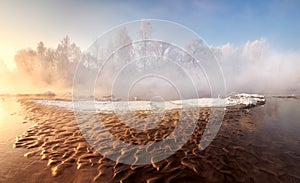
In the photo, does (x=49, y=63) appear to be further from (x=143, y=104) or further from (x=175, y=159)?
(x=175, y=159)

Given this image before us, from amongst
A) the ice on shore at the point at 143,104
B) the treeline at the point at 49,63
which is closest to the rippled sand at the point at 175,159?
the ice on shore at the point at 143,104

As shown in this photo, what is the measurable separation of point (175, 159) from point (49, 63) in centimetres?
5816

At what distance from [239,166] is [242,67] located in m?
71.6

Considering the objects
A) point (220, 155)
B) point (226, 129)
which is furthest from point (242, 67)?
point (220, 155)

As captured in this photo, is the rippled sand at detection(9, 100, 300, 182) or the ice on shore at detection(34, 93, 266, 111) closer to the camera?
the rippled sand at detection(9, 100, 300, 182)

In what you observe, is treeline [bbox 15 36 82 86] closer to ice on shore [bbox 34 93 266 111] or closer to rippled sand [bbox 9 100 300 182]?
ice on shore [bbox 34 93 266 111]

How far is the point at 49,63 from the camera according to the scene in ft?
171

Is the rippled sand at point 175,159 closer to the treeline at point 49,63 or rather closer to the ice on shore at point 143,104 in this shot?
the ice on shore at point 143,104

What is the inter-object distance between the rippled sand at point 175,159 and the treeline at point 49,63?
4774 centimetres

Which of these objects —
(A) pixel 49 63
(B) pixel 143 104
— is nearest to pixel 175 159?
(B) pixel 143 104

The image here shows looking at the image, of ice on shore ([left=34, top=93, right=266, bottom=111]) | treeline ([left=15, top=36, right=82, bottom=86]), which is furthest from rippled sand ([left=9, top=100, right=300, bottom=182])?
treeline ([left=15, top=36, right=82, bottom=86])

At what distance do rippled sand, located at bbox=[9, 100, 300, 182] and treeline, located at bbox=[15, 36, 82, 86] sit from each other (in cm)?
4774

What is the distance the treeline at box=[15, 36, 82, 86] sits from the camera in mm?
50000

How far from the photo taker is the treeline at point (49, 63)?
5000 cm
